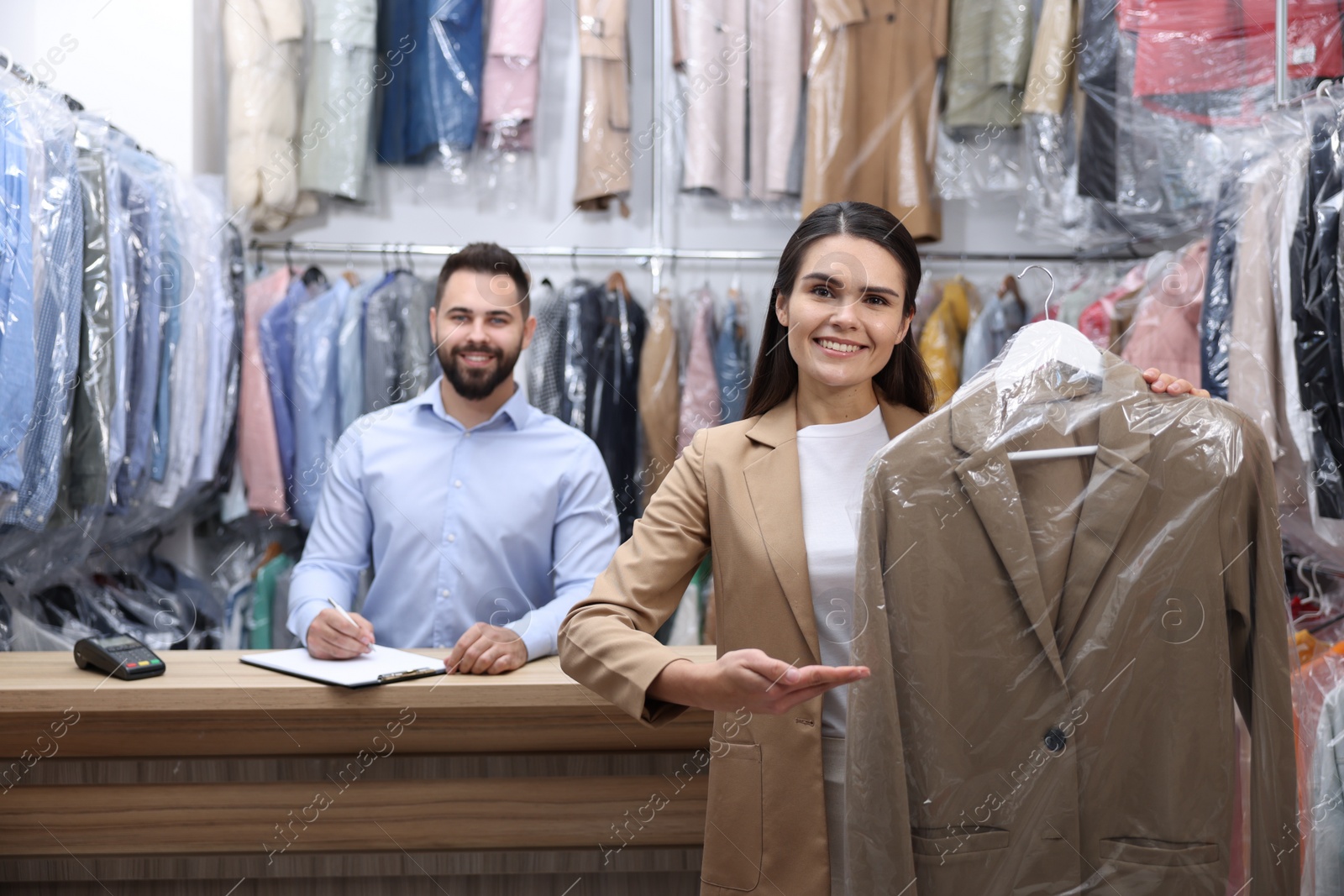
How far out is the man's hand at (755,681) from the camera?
984mm

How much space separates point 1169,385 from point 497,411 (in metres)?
1.50

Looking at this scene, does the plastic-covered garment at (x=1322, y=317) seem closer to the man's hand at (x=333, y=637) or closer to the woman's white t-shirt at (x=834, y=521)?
the woman's white t-shirt at (x=834, y=521)

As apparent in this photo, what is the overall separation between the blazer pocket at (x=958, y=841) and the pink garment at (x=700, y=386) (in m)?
2.23

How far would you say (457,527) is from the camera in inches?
87.7

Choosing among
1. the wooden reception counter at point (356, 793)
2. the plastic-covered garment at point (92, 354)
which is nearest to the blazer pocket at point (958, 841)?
the wooden reception counter at point (356, 793)

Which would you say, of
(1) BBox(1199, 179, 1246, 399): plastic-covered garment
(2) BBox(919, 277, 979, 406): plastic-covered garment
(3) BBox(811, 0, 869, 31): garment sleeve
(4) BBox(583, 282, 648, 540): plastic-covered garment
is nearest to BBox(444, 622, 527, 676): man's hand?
(4) BBox(583, 282, 648, 540): plastic-covered garment

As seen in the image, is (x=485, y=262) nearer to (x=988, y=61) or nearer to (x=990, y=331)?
(x=990, y=331)

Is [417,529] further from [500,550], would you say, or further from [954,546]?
[954,546]

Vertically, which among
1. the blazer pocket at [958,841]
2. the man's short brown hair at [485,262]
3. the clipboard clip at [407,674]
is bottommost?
the blazer pocket at [958,841]

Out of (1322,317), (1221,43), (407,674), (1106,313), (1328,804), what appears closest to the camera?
(1328,804)

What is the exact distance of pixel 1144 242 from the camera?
11.3 ft

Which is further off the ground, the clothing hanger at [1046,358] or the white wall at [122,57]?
the white wall at [122,57]

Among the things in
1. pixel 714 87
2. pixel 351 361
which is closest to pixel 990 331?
pixel 714 87

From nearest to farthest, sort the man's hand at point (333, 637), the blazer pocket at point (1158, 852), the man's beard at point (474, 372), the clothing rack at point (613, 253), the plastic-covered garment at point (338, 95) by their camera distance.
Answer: the blazer pocket at point (1158, 852)
the man's hand at point (333, 637)
the man's beard at point (474, 372)
the plastic-covered garment at point (338, 95)
the clothing rack at point (613, 253)
